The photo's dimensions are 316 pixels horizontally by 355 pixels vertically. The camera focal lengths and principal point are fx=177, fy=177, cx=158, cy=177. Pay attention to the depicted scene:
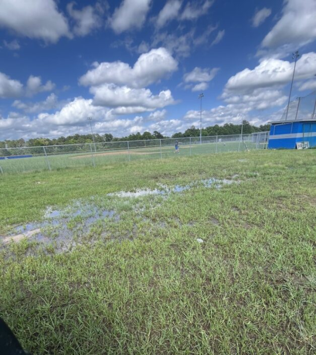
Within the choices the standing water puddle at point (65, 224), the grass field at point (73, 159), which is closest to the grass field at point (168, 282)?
the standing water puddle at point (65, 224)

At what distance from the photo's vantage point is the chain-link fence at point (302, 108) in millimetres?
21062

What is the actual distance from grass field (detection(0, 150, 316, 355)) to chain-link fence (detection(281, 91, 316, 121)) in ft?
78.1

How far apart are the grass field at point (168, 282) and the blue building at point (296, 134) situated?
18594 millimetres

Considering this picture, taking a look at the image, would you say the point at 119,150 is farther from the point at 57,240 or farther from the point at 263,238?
the point at 263,238

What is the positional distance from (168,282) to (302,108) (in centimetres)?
2841

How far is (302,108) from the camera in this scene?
21.8m


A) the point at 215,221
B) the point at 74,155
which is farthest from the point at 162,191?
the point at 74,155

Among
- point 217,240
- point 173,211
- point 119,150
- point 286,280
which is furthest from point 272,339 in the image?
point 119,150

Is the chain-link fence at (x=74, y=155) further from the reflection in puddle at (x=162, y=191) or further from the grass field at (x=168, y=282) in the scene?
the grass field at (x=168, y=282)

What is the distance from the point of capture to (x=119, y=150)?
15.5 meters

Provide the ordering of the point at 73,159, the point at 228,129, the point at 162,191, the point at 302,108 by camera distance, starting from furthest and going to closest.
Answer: the point at 228,129
the point at 302,108
the point at 73,159
the point at 162,191

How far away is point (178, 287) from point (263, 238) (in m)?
1.55

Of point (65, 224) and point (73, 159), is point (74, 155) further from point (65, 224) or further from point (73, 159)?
point (65, 224)

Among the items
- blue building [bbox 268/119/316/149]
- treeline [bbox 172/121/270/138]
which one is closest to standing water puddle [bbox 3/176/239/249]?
blue building [bbox 268/119/316/149]
